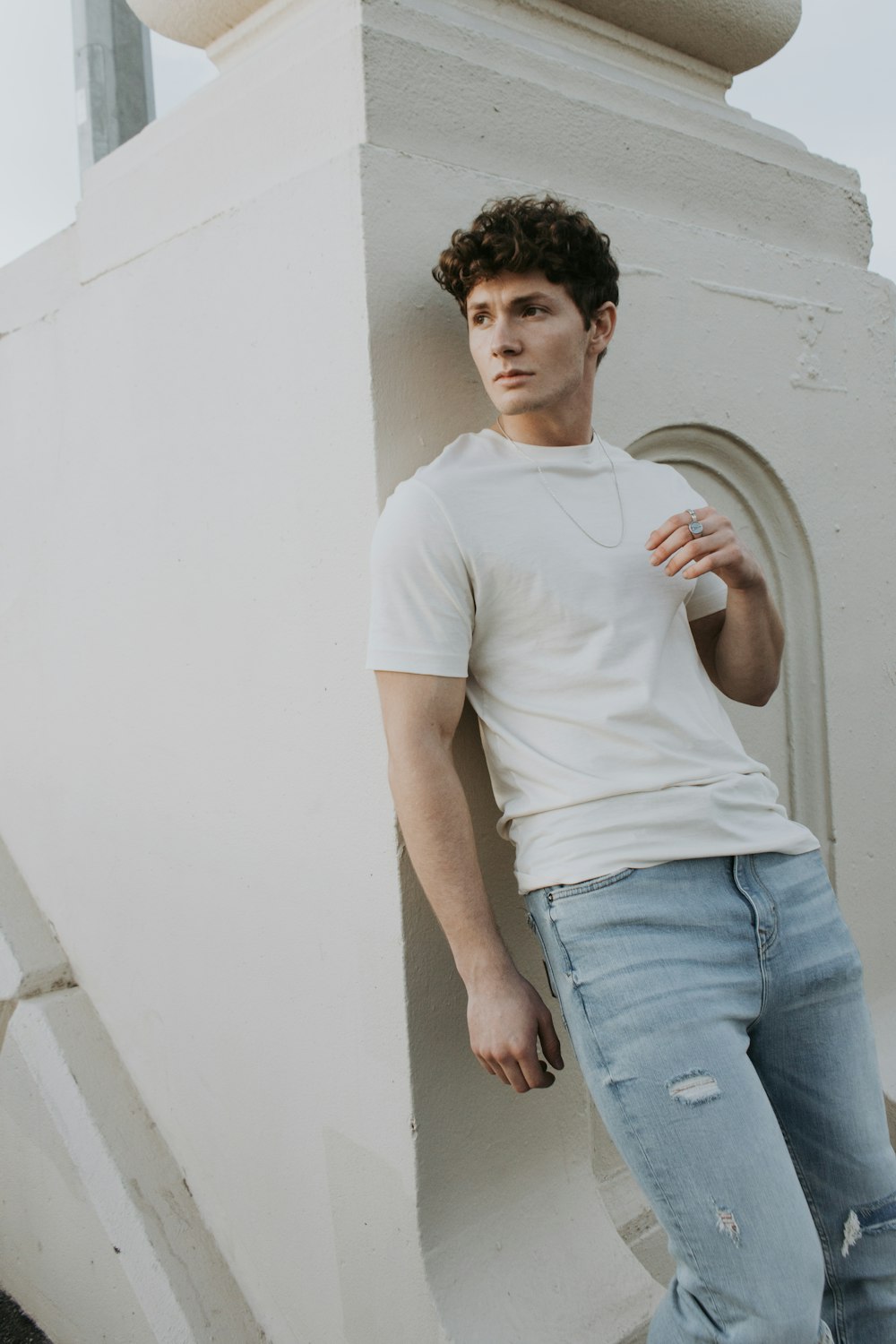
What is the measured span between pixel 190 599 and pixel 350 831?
2.40ft

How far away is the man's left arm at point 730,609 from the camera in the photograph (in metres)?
1.93

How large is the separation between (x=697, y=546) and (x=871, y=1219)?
1.17 meters

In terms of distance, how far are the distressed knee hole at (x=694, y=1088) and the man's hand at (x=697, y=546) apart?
779 mm

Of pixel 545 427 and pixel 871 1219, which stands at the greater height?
pixel 545 427

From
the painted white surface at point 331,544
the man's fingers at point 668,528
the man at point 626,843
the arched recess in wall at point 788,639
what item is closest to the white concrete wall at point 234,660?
the painted white surface at point 331,544

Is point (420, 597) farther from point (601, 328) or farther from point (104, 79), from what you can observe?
point (104, 79)

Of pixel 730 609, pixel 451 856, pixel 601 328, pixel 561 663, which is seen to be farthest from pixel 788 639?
pixel 451 856

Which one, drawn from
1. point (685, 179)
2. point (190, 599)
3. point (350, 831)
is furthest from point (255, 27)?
point (350, 831)

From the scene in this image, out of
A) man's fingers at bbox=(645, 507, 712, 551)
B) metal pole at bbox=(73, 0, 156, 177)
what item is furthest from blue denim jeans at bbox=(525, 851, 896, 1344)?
metal pole at bbox=(73, 0, 156, 177)

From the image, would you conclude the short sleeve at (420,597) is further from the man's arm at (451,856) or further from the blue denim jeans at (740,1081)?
the blue denim jeans at (740,1081)

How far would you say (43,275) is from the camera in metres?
3.20

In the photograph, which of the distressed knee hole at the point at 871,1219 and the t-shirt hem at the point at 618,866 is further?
the distressed knee hole at the point at 871,1219

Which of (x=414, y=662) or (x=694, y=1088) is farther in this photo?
(x=414, y=662)

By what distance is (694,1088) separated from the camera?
5.65ft
